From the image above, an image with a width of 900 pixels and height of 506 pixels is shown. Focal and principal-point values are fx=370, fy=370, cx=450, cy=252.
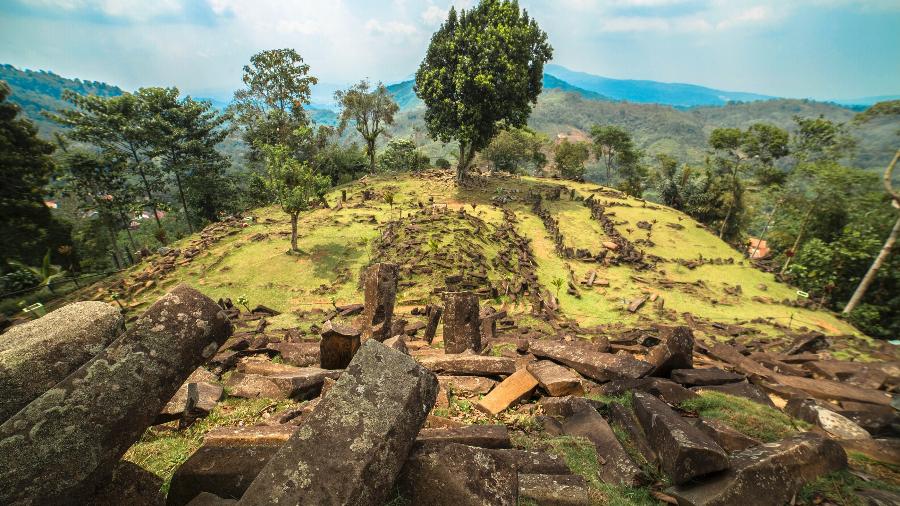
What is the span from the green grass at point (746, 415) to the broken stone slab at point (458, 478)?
4071 mm

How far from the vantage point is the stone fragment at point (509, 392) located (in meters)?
5.70

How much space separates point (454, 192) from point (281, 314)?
21059 mm

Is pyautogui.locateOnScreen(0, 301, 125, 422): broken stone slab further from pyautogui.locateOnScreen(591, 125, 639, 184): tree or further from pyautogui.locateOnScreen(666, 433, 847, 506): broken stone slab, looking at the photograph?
pyautogui.locateOnScreen(591, 125, 639, 184): tree

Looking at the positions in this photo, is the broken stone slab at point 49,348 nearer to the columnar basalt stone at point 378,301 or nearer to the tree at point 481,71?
the columnar basalt stone at point 378,301

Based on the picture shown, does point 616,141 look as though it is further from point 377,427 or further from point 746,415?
point 377,427

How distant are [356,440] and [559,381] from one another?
15.4ft

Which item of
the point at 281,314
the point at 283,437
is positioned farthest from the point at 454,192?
the point at 283,437

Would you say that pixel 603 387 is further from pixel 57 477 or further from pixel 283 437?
pixel 57 477

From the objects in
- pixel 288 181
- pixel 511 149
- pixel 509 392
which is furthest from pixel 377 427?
pixel 511 149

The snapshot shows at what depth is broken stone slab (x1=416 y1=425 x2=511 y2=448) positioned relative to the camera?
3.60 m

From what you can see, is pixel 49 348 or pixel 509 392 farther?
pixel 509 392

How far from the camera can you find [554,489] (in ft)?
10.5

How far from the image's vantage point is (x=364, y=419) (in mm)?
2396

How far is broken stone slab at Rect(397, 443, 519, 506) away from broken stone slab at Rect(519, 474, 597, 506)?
0.78 m
